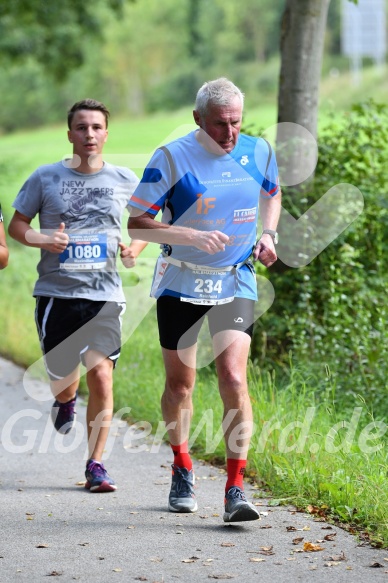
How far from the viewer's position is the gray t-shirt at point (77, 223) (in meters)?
7.09

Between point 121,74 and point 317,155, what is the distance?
8498 centimetres

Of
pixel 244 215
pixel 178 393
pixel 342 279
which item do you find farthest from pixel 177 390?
pixel 342 279

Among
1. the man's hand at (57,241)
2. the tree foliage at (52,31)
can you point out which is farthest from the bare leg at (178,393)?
the tree foliage at (52,31)

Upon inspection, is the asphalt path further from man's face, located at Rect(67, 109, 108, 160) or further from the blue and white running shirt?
man's face, located at Rect(67, 109, 108, 160)

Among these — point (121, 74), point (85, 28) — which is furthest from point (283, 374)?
point (121, 74)

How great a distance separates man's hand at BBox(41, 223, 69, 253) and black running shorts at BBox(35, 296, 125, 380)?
0.42 m

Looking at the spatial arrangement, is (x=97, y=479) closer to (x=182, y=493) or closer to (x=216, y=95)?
(x=182, y=493)

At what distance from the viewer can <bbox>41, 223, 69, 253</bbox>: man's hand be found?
676cm

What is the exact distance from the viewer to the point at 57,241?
6770mm

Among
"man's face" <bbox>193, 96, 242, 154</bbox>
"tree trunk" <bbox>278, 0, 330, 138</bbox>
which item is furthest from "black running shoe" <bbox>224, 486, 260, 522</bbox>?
"tree trunk" <bbox>278, 0, 330, 138</bbox>

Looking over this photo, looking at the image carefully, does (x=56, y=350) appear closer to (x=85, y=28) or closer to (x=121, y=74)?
(x=85, y=28)

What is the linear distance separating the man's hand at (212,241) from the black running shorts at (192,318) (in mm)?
441

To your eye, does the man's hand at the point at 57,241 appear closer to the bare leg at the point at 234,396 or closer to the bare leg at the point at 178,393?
the bare leg at the point at 178,393

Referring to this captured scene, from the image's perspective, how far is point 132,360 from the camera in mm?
10430
